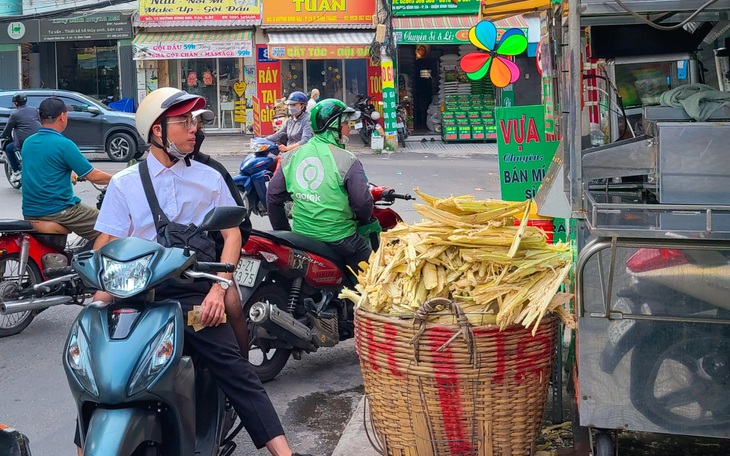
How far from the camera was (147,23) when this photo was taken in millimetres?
23359

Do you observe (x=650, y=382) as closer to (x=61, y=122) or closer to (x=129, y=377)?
(x=129, y=377)

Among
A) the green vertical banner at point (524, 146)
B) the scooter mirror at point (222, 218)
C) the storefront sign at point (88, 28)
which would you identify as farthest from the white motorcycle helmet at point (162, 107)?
the storefront sign at point (88, 28)

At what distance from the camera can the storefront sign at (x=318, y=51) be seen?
886 inches

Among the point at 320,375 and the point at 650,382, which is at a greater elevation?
the point at 650,382

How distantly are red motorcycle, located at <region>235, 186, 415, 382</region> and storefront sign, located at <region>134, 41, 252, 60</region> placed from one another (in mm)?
18417

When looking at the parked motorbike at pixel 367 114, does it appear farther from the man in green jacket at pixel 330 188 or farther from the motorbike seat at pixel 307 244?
the motorbike seat at pixel 307 244

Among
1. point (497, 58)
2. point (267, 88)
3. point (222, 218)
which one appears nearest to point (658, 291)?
point (222, 218)

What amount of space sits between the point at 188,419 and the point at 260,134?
21108 mm

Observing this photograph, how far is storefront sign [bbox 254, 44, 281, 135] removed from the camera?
23906 millimetres

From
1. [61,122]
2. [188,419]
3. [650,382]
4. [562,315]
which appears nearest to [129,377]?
[188,419]

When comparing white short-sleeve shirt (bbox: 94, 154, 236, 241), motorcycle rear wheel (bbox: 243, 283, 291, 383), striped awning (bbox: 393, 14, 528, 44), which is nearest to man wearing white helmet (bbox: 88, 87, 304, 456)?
white short-sleeve shirt (bbox: 94, 154, 236, 241)

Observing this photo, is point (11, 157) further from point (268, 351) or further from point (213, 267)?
point (213, 267)

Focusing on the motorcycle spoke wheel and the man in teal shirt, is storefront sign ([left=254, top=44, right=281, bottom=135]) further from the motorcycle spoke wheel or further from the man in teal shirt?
the motorcycle spoke wheel

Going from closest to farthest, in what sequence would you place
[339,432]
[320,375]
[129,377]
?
[129,377] < [339,432] < [320,375]
